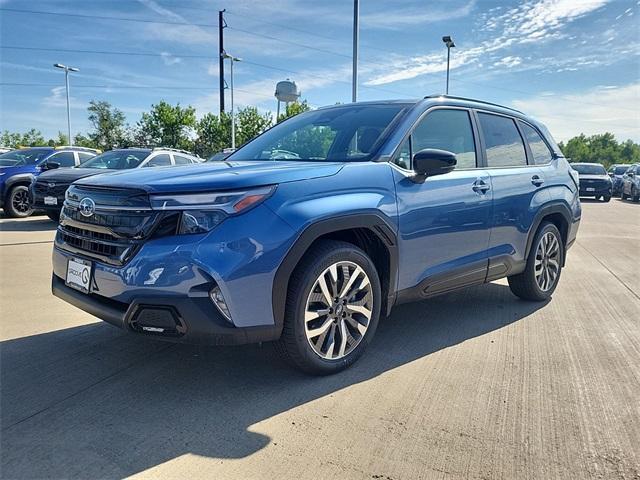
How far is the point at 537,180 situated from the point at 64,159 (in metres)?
11.1

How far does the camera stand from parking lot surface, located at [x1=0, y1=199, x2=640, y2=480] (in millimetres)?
2445

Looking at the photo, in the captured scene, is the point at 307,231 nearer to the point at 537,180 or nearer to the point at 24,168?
the point at 537,180

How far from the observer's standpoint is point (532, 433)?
2.76m

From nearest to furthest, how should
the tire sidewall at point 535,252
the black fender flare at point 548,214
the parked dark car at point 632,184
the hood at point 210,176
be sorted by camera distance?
1. the hood at point 210,176
2. the black fender flare at point 548,214
3. the tire sidewall at point 535,252
4. the parked dark car at point 632,184

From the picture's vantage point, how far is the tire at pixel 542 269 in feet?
16.7

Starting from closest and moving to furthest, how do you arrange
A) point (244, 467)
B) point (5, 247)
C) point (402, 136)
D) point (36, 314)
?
point (244, 467), point (402, 136), point (36, 314), point (5, 247)

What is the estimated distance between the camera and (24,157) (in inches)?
489

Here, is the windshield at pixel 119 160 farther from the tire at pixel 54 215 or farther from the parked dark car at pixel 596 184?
the parked dark car at pixel 596 184

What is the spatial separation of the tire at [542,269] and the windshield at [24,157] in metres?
11.2

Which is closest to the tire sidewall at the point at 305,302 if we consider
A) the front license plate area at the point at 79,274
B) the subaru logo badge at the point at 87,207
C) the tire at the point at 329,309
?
the tire at the point at 329,309

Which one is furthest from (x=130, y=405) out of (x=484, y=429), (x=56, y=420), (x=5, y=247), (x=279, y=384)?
(x=5, y=247)

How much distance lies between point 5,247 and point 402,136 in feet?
22.2

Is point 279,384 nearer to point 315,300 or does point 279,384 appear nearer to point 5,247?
point 315,300

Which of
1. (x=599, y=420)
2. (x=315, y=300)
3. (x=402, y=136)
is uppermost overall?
(x=402, y=136)
